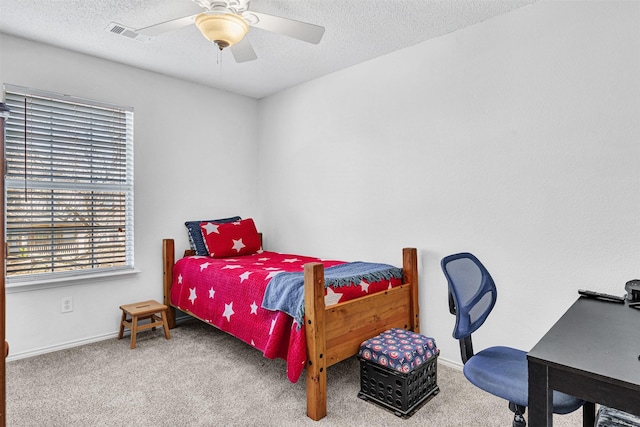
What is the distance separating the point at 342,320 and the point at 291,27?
5.59 ft

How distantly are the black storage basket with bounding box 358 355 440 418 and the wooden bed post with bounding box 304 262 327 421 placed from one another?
0.29 metres

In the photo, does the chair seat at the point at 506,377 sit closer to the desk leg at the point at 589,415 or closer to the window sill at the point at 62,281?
the desk leg at the point at 589,415

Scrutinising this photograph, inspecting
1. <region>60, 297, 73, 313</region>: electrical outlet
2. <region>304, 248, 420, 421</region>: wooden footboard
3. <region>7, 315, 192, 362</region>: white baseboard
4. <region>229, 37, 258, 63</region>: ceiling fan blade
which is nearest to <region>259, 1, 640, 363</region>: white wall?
<region>304, 248, 420, 421</region>: wooden footboard

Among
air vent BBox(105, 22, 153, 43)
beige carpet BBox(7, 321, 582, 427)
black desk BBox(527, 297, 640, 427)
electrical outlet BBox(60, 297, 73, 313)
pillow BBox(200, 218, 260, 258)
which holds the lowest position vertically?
beige carpet BBox(7, 321, 582, 427)

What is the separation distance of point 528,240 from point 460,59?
134 centimetres

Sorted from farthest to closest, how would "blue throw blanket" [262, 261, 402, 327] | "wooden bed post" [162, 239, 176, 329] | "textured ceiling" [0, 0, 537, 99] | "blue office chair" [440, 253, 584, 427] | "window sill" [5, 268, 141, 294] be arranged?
1. "wooden bed post" [162, 239, 176, 329]
2. "window sill" [5, 268, 141, 294]
3. "textured ceiling" [0, 0, 537, 99]
4. "blue throw blanket" [262, 261, 402, 327]
5. "blue office chair" [440, 253, 584, 427]

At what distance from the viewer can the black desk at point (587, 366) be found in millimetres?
850

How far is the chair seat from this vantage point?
1.24 metres

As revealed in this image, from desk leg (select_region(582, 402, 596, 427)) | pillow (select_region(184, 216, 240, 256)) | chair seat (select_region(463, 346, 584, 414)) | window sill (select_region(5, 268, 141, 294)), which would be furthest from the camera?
pillow (select_region(184, 216, 240, 256))

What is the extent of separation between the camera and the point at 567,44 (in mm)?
2139

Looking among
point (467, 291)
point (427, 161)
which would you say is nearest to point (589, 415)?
point (467, 291)

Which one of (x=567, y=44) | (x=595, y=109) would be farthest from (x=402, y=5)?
(x=595, y=109)

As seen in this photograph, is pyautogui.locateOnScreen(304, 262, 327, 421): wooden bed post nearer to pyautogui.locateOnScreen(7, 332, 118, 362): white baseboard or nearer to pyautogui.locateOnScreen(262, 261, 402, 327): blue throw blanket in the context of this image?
pyautogui.locateOnScreen(262, 261, 402, 327): blue throw blanket

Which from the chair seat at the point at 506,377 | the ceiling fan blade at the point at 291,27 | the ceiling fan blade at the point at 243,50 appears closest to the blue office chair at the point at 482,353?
the chair seat at the point at 506,377
